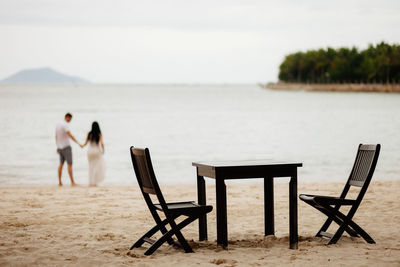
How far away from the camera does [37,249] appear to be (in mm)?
6574

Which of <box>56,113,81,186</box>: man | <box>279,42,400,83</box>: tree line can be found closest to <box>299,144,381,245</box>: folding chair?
<box>56,113,81,186</box>: man

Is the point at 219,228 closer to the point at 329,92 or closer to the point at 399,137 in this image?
the point at 399,137

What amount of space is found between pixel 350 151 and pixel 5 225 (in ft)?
70.7

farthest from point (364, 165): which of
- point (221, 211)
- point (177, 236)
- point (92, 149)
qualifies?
point (92, 149)

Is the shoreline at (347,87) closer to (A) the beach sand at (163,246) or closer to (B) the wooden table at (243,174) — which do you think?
(A) the beach sand at (163,246)

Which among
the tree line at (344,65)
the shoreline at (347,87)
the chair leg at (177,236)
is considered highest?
the tree line at (344,65)

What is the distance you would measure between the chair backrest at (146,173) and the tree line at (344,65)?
120 metres

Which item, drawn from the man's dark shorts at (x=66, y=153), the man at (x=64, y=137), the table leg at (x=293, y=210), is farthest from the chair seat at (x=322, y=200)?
the man's dark shorts at (x=66, y=153)

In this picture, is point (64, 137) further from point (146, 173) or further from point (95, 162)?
point (146, 173)

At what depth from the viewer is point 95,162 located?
14.1 metres

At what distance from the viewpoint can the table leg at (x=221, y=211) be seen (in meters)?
6.13

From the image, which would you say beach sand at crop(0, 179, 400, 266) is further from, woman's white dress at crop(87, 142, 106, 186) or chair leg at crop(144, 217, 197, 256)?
woman's white dress at crop(87, 142, 106, 186)

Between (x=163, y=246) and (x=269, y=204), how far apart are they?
1260 mm

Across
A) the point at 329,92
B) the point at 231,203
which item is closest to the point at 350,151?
the point at 231,203
